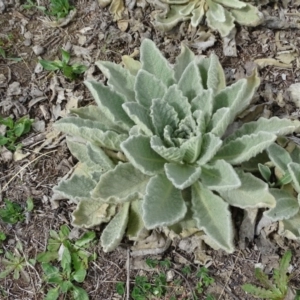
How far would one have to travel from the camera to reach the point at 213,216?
7.17ft

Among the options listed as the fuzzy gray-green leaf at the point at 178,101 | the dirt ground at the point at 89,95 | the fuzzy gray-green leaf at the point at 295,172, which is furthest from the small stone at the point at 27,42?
the fuzzy gray-green leaf at the point at 295,172

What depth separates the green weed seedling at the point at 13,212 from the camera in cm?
265

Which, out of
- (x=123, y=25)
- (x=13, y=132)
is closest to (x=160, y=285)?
(x=13, y=132)

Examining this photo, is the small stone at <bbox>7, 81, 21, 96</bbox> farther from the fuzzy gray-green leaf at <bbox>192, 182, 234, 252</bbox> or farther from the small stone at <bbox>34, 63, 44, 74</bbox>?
the fuzzy gray-green leaf at <bbox>192, 182, 234, 252</bbox>

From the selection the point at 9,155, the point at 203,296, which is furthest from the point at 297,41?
the point at 9,155

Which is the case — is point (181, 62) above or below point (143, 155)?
above

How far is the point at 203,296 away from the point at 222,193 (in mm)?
547

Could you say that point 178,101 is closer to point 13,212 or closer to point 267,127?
point 267,127

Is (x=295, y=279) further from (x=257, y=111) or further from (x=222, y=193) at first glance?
(x=257, y=111)

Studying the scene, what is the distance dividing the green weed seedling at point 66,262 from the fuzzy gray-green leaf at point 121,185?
45 centimetres

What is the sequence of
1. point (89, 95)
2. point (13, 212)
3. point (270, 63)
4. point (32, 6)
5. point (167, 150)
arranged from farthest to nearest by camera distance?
1. point (32, 6)
2. point (89, 95)
3. point (270, 63)
4. point (13, 212)
5. point (167, 150)

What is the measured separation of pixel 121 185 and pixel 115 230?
0.87 ft

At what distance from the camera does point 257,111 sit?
8.42 ft

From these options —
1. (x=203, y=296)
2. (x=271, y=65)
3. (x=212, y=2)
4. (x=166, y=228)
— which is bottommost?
(x=203, y=296)
